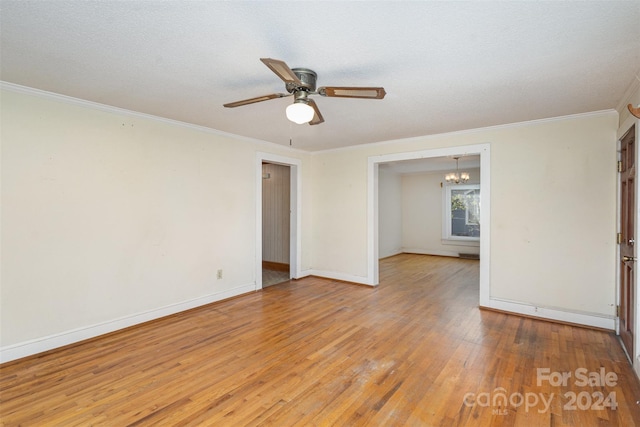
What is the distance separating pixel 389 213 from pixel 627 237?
5487 millimetres

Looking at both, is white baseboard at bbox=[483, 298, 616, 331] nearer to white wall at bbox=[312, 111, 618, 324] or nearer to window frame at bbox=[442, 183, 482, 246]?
white wall at bbox=[312, 111, 618, 324]

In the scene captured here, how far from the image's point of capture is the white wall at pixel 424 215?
823 cm

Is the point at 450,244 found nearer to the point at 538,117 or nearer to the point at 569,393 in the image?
the point at 538,117

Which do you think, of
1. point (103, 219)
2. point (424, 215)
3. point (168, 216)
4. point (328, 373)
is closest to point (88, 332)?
point (103, 219)

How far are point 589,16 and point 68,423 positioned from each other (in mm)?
3898

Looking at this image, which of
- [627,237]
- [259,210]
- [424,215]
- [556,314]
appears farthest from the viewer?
[424,215]

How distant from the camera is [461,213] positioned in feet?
26.6

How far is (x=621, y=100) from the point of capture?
9.45 ft

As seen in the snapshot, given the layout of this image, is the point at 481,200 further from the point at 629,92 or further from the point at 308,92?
the point at 308,92

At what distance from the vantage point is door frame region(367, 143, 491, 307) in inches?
154

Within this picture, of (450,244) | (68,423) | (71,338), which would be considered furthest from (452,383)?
(450,244)

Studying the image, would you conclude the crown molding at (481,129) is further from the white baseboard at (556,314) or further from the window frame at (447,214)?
the window frame at (447,214)

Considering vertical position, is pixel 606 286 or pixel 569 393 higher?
pixel 606 286

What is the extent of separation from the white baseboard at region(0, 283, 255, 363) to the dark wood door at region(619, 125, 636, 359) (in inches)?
178
